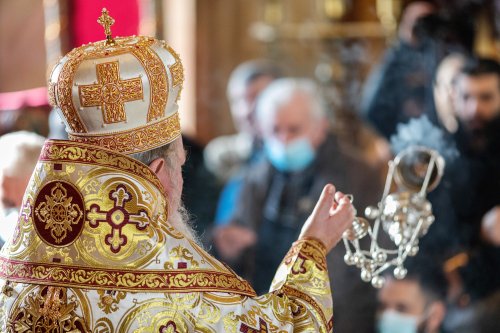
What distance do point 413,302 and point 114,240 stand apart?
8.14 ft

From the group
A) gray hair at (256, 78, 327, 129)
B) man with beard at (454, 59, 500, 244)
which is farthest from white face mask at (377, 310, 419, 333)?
gray hair at (256, 78, 327, 129)

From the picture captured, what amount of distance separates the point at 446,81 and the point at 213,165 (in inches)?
106

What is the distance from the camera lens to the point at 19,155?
399 cm

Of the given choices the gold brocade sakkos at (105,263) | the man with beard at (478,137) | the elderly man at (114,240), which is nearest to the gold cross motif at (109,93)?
the elderly man at (114,240)

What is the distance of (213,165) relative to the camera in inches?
315

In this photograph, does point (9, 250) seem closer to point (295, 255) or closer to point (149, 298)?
point (149, 298)

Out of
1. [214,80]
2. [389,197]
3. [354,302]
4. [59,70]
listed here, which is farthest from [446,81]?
[214,80]

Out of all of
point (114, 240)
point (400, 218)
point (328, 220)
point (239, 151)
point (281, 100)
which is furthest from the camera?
point (239, 151)

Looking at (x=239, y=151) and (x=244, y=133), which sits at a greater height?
(x=244, y=133)

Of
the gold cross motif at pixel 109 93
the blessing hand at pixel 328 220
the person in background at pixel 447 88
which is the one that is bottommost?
the person in background at pixel 447 88

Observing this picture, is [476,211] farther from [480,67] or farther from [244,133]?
[244,133]

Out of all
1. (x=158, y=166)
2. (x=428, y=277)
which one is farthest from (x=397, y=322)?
(x=158, y=166)

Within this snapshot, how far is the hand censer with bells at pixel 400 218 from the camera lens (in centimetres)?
357

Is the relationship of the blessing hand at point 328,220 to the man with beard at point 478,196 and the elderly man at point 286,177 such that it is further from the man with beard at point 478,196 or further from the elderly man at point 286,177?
the elderly man at point 286,177
